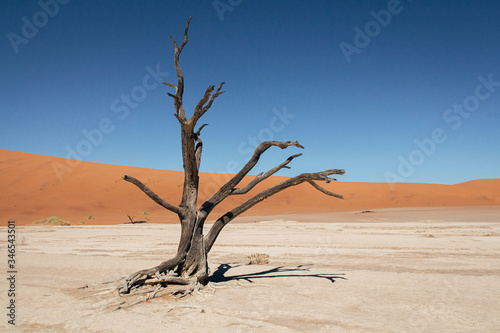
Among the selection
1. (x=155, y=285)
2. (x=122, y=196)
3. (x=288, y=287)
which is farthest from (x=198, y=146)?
(x=122, y=196)

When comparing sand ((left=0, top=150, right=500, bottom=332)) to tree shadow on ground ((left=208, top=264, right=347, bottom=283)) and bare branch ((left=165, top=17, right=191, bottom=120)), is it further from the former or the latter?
bare branch ((left=165, top=17, right=191, bottom=120))

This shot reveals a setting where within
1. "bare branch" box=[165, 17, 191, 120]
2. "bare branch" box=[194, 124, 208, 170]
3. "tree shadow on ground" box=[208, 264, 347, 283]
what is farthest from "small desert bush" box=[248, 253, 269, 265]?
"bare branch" box=[165, 17, 191, 120]

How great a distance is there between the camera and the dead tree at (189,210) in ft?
17.4

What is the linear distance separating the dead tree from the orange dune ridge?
20311mm

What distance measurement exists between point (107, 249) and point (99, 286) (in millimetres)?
5783

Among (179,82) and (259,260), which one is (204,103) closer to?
(179,82)

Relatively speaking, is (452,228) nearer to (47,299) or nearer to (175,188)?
(47,299)

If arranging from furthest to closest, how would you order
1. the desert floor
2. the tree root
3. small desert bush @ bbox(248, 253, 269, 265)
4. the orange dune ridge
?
the orange dune ridge < small desert bush @ bbox(248, 253, 269, 265) < the tree root < the desert floor

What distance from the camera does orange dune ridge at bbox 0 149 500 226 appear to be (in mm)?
28188

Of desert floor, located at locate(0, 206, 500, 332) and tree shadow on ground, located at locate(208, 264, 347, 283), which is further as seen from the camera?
tree shadow on ground, located at locate(208, 264, 347, 283)

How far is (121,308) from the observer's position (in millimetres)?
4672

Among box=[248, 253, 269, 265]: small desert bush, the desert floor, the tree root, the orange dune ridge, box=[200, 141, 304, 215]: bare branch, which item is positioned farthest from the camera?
the orange dune ridge

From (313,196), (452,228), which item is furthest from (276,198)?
(452,228)

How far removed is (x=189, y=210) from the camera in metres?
5.86
